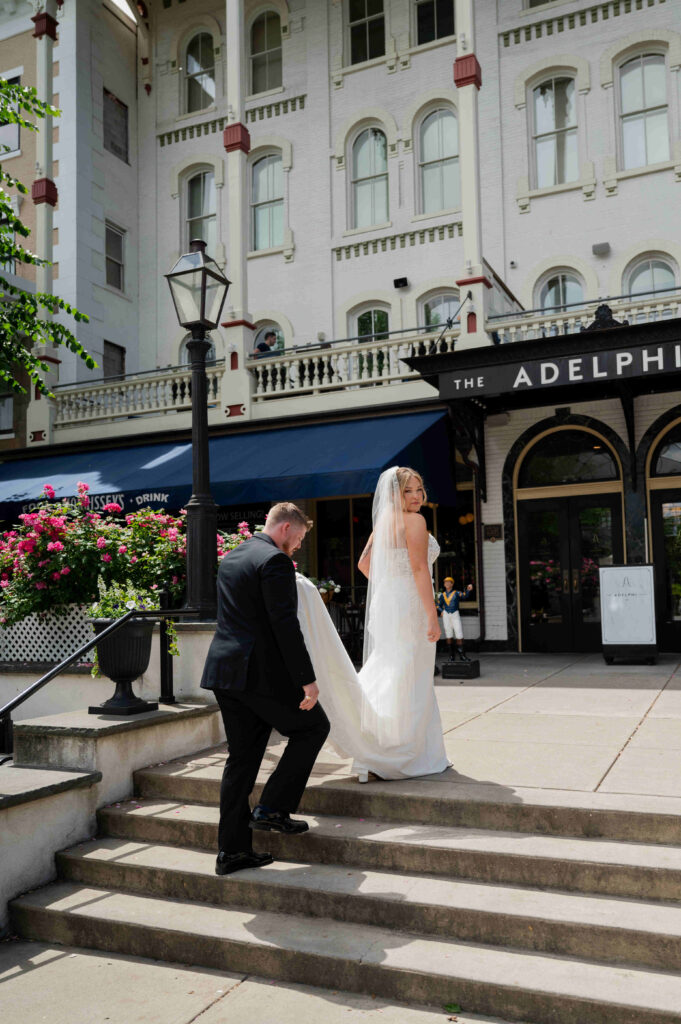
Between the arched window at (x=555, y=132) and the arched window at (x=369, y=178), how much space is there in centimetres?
313

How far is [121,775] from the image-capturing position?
5.66 m

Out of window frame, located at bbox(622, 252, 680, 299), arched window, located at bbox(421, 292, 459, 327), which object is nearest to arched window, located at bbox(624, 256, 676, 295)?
window frame, located at bbox(622, 252, 680, 299)

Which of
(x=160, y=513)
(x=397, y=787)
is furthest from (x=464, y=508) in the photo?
(x=397, y=787)

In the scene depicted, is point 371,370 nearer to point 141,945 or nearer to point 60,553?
point 60,553

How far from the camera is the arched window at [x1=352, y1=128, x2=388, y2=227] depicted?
57.6ft

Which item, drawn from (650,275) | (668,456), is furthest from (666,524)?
(650,275)

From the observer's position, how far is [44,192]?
18.1 metres

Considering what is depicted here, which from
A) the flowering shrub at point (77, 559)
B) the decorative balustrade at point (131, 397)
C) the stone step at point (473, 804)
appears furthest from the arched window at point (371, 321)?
the stone step at point (473, 804)

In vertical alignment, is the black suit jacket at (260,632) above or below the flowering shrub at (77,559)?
below

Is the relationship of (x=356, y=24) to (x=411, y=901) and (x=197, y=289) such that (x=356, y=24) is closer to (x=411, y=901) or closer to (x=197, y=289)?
(x=197, y=289)

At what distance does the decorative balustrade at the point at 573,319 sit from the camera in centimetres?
1288

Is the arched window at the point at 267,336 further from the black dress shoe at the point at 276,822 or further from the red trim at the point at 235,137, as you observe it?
the black dress shoe at the point at 276,822

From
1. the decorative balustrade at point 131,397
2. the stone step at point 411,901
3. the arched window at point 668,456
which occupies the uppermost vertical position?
the decorative balustrade at point 131,397

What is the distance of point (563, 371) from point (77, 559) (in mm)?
7378
